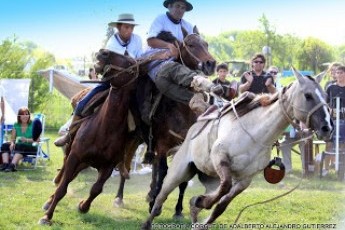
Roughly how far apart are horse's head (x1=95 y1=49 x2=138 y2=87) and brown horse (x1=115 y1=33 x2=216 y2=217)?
56 cm

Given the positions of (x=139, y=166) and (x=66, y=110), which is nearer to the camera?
(x=139, y=166)

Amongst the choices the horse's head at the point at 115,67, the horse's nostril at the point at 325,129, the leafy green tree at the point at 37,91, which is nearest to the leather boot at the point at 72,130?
the horse's head at the point at 115,67

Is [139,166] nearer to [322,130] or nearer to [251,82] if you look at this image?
[251,82]

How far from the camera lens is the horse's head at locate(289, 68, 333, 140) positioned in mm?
5770

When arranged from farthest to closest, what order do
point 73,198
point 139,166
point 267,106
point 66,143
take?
point 139,166
point 73,198
point 66,143
point 267,106

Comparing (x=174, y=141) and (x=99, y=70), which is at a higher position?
(x=99, y=70)

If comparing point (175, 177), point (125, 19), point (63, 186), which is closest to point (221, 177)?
point (175, 177)

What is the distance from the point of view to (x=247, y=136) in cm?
642

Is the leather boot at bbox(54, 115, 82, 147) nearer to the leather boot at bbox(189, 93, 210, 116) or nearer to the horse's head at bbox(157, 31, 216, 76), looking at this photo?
the horse's head at bbox(157, 31, 216, 76)

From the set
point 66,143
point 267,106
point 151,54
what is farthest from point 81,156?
point 267,106

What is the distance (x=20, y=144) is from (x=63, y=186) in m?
5.82

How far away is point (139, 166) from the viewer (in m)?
14.2

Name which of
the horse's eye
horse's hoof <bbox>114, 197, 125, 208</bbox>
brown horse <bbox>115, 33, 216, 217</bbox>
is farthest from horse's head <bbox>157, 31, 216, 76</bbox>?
horse's hoof <bbox>114, 197, 125, 208</bbox>

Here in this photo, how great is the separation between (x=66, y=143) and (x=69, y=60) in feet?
100
